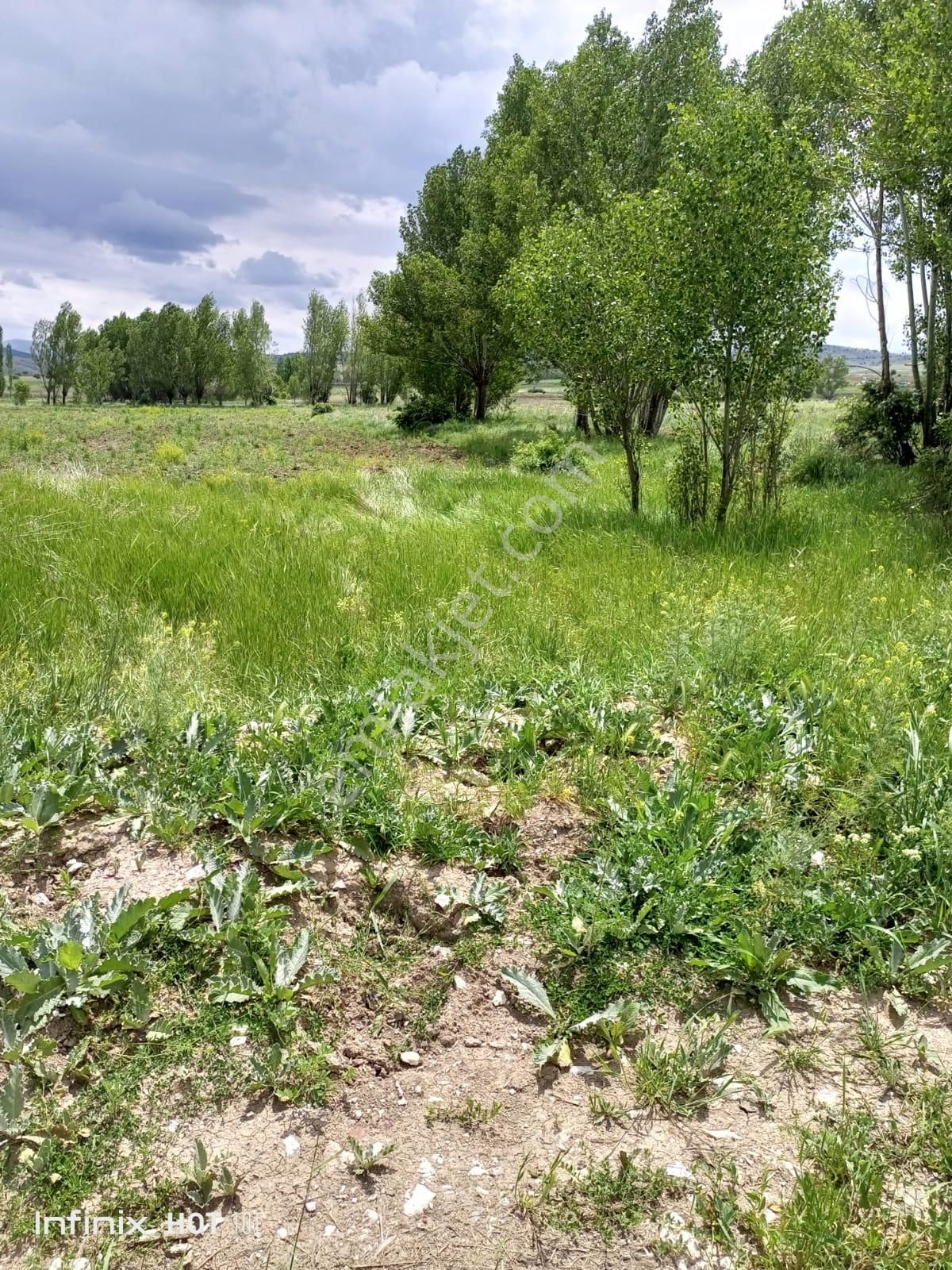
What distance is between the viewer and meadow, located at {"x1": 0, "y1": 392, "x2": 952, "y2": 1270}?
1.66 metres

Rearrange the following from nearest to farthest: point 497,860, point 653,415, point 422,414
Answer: point 497,860 → point 653,415 → point 422,414

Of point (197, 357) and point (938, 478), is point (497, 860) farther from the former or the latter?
point (197, 357)

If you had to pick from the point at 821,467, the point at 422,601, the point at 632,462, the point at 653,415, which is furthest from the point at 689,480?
the point at 653,415

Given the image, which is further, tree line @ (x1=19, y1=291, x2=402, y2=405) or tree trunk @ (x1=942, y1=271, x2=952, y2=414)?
tree line @ (x1=19, y1=291, x2=402, y2=405)

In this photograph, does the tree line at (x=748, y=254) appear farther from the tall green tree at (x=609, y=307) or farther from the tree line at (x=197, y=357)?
the tree line at (x=197, y=357)

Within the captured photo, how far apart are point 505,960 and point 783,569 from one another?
478 cm

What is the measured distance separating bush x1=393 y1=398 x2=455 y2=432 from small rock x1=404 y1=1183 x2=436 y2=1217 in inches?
1113

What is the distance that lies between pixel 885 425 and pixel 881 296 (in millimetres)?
3609

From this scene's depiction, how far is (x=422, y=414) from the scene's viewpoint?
96.8 feet

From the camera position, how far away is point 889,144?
7477 millimetres

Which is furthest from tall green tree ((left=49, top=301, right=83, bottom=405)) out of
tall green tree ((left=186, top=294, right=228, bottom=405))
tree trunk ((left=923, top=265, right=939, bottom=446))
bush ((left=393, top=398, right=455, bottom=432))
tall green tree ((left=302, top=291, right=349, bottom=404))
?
tree trunk ((left=923, top=265, right=939, bottom=446))

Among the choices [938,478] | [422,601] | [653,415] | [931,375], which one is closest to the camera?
[422,601]

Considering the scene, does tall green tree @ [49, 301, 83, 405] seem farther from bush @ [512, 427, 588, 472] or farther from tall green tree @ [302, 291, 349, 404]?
bush @ [512, 427, 588, 472]

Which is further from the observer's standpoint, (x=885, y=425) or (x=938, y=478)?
(x=885, y=425)
